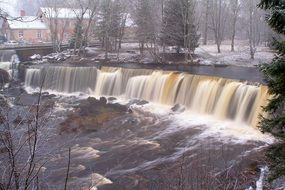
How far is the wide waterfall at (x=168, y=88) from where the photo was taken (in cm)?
1872

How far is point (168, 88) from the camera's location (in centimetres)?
2320

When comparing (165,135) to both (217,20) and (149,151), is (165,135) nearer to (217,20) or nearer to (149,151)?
(149,151)

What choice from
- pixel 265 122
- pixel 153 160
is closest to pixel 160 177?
pixel 153 160

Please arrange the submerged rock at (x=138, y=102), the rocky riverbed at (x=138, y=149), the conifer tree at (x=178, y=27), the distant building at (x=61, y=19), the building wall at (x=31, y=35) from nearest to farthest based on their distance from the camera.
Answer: the rocky riverbed at (x=138, y=149), the submerged rock at (x=138, y=102), the conifer tree at (x=178, y=27), the distant building at (x=61, y=19), the building wall at (x=31, y=35)

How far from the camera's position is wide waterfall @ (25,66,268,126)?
737 inches

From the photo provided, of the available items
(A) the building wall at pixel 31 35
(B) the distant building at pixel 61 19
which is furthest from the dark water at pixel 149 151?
(A) the building wall at pixel 31 35

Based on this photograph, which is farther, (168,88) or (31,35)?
(31,35)

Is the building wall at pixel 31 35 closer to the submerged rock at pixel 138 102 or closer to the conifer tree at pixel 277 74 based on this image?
the submerged rock at pixel 138 102

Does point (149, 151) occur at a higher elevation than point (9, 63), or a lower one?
lower

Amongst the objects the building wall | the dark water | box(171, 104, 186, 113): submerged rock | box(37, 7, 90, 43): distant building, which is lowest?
the dark water

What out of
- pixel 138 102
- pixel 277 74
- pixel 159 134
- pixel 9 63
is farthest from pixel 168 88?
pixel 277 74

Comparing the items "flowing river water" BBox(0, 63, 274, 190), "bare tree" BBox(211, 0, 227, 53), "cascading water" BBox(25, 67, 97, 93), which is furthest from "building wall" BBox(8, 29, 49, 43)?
"flowing river water" BBox(0, 63, 274, 190)

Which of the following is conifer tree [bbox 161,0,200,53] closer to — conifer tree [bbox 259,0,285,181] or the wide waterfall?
the wide waterfall

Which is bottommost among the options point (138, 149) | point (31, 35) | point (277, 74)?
point (138, 149)
